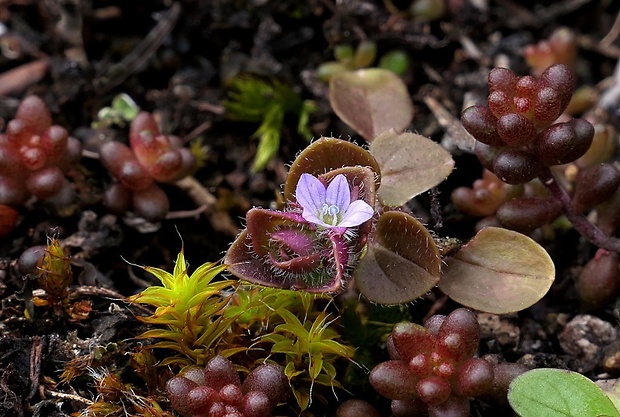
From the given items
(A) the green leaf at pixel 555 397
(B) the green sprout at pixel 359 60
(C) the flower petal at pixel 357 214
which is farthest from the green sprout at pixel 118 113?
(A) the green leaf at pixel 555 397

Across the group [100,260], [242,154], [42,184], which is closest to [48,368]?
[100,260]

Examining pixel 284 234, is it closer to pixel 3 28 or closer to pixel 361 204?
pixel 361 204

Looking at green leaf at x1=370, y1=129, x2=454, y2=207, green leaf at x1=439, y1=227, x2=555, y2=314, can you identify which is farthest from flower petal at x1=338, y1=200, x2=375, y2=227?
green leaf at x1=439, y1=227, x2=555, y2=314

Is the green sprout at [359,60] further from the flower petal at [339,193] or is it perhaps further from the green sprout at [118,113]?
the flower petal at [339,193]

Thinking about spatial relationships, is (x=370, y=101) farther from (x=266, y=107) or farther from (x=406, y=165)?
(x=266, y=107)

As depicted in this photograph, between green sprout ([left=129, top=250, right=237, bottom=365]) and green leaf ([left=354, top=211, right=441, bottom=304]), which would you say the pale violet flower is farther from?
green sprout ([left=129, top=250, right=237, bottom=365])

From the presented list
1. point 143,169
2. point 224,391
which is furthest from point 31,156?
point 224,391
